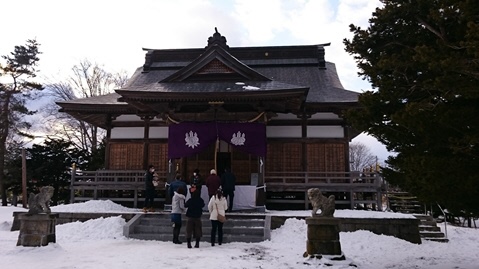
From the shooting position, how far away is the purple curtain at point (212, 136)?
14492 millimetres

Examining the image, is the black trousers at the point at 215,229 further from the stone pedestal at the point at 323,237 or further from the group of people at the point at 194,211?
the stone pedestal at the point at 323,237

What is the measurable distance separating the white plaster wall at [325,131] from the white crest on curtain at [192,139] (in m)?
5.21

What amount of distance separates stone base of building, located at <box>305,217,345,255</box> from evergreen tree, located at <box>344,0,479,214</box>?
1752mm

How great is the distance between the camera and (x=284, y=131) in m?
16.8

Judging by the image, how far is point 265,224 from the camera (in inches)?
458

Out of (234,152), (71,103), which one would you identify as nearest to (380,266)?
(234,152)

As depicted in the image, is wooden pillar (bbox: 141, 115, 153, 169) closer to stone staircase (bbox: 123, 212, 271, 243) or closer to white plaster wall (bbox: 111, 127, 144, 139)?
white plaster wall (bbox: 111, 127, 144, 139)

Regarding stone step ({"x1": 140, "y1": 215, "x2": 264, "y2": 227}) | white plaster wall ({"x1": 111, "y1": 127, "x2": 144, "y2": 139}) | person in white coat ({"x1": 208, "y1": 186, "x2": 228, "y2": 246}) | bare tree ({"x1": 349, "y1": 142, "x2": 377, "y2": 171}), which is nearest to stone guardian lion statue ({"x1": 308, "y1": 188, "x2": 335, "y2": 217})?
person in white coat ({"x1": 208, "y1": 186, "x2": 228, "y2": 246})

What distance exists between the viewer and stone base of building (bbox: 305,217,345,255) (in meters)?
8.17

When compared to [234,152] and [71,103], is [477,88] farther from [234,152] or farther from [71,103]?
[71,103]

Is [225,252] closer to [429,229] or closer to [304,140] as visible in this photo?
[429,229]

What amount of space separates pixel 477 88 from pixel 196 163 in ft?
41.5

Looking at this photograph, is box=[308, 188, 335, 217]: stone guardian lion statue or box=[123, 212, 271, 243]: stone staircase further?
box=[123, 212, 271, 243]: stone staircase

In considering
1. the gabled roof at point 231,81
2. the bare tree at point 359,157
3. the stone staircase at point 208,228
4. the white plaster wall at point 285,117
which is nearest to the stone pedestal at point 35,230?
the stone staircase at point 208,228
